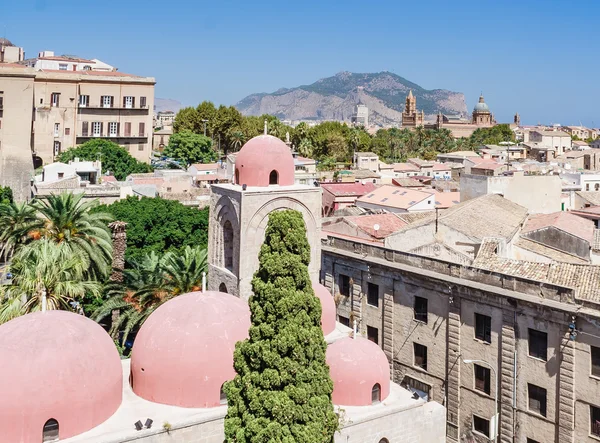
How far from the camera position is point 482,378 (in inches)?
1019

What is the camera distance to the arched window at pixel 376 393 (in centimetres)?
1902

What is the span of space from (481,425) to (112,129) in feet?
219

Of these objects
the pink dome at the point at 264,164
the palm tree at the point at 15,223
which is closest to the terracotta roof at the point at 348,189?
the palm tree at the point at 15,223

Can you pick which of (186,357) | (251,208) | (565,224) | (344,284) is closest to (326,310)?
(251,208)

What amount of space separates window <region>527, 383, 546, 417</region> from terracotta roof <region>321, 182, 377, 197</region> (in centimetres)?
3507

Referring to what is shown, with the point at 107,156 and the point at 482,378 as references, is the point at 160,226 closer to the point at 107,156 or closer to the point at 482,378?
the point at 482,378

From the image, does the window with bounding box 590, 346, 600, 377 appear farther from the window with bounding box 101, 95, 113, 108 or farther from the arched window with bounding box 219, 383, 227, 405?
the window with bounding box 101, 95, 113, 108

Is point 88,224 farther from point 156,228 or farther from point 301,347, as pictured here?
point 301,347

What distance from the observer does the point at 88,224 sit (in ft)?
95.9

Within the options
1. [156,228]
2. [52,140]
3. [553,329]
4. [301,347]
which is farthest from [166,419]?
[52,140]

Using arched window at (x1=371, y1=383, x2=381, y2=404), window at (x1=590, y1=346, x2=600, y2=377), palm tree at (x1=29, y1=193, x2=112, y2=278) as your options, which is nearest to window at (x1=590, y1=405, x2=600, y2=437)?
window at (x1=590, y1=346, x2=600, y2=377)

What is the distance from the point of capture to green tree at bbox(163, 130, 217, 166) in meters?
86.3

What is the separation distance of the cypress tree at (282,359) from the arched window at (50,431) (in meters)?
4.19

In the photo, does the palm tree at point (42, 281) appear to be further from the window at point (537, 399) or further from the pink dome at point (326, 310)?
the window at point (537, 399)
